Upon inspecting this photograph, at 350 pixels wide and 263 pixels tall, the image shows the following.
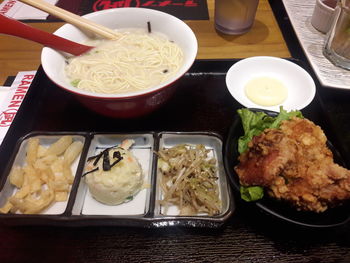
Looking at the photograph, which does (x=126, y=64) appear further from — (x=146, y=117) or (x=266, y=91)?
(x=266, y=91)

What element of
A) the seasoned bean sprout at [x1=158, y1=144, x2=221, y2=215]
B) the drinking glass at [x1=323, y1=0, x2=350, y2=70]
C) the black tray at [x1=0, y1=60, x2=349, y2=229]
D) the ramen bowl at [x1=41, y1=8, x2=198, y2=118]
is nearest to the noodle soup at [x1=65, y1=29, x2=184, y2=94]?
the ramen bowl at [x1=41, y1=8, x2=198, y2=118]

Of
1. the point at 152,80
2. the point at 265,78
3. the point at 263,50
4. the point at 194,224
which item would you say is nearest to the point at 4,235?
the point at 194,224

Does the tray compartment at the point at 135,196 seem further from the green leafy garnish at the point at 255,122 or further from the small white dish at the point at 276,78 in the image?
the small white dish at the point at 276,78

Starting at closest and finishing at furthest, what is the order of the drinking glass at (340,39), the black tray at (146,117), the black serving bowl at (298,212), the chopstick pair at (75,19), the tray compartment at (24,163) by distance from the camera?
the black serving bowl at (298,212)
the tray compartment at (24,163)
the chopstick pair at (75,19)
the black tray at (146,117)
the drinking glass at (340,39)

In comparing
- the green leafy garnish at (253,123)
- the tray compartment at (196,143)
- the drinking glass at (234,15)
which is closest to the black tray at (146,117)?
the tray compartment at (196,143)

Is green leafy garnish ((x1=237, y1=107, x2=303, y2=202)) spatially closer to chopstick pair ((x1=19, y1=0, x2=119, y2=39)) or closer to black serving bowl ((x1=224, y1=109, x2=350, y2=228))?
black serving bowl ((x1=224, y1=109, x2=350, y2=228))

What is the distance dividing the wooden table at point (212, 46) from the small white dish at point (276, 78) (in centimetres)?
29

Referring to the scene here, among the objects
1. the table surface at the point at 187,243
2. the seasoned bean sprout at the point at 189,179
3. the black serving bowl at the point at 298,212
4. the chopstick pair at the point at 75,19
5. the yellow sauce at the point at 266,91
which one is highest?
the chopstick pair at the point at 75,19

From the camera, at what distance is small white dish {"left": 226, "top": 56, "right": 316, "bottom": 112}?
1866 mm

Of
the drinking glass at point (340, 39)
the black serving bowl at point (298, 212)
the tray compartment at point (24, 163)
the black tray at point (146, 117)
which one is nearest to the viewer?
the black serving bowl at point (298, 212)

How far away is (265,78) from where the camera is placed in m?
2.05

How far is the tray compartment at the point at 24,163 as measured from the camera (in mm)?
1444

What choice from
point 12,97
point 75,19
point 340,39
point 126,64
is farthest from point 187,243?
point 340,39

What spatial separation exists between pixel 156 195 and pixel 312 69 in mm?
1516
